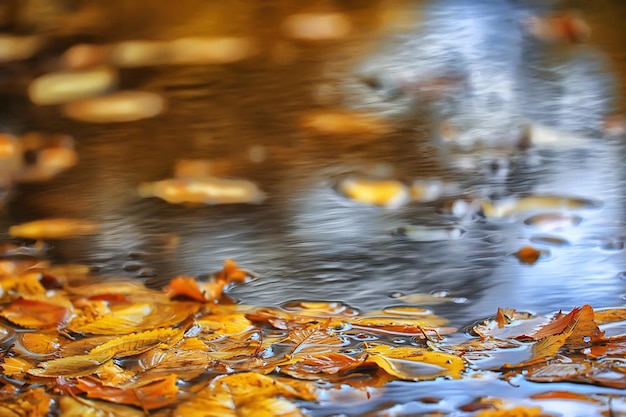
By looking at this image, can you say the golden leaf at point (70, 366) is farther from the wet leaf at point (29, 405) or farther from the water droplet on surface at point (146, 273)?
the water droplet on surface at point (146, 273)

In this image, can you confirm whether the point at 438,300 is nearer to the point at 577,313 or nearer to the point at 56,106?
the point at 577,313

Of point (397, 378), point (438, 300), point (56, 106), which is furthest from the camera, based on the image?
point (56, 106)

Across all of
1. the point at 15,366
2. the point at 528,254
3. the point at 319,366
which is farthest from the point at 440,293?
the point at 15,366

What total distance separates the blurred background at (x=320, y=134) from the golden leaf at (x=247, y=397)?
215 millimetres

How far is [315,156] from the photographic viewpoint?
0.80m

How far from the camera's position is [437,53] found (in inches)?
31.5

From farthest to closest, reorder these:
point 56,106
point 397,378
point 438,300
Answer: point 56,106, point 438,300, point 397,378

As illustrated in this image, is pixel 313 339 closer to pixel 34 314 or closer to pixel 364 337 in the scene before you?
pixel 364 337

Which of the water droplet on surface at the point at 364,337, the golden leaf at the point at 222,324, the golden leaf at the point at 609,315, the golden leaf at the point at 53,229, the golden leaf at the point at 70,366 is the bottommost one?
the golden leaf at the point at 609,315

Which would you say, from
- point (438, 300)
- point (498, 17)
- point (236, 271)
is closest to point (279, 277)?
point (236, 271)

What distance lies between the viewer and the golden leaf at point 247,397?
0.50 meters

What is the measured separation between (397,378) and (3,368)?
1.16ft

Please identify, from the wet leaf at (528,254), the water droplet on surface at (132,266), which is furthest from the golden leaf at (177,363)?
the wet leaf at (528,254)

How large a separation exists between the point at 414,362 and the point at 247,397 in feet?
0.49
